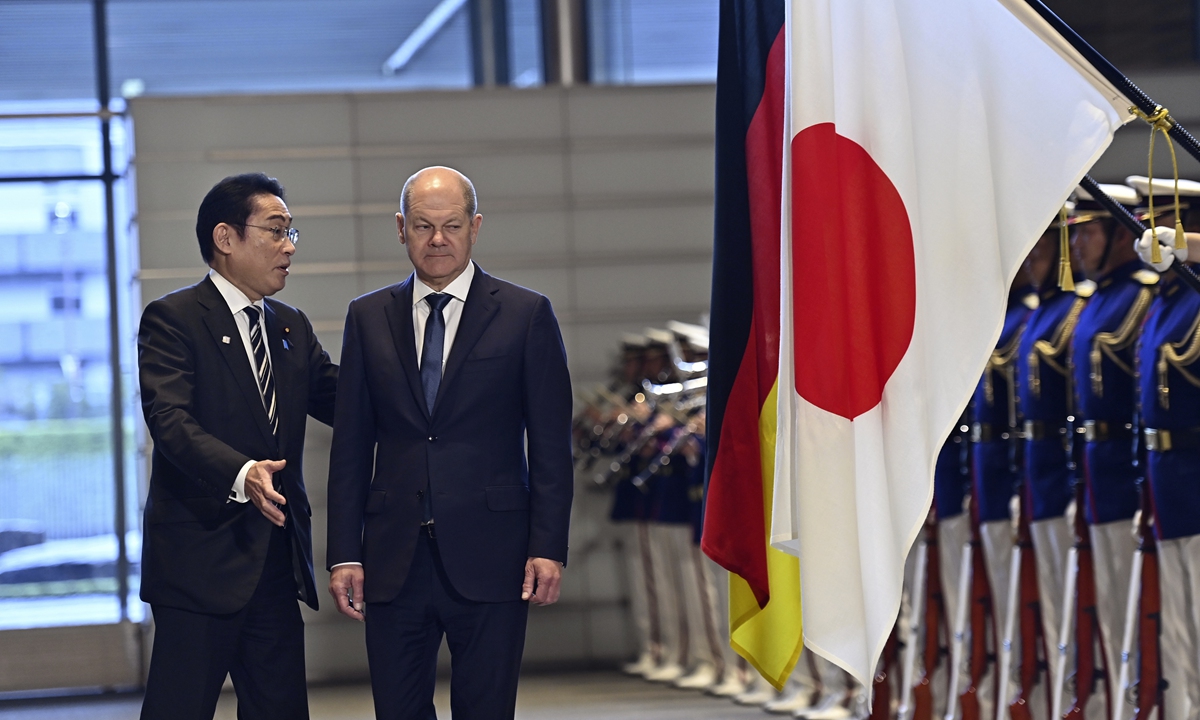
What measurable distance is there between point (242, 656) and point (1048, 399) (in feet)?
8.79

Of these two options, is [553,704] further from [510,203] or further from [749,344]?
[749,344]

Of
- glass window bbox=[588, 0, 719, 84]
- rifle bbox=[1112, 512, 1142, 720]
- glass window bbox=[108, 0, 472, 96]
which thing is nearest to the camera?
rifle bbox=[1112, 512, 1142, 720]

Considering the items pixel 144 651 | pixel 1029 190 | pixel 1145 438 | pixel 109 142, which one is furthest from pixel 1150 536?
pixel 109 142

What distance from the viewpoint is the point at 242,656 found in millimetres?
3025

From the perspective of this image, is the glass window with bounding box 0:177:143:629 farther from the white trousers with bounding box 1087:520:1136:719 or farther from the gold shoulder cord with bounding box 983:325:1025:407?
the white trousers with bounding box 1087:520:1136:719

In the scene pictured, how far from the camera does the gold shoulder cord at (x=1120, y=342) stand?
167 inches

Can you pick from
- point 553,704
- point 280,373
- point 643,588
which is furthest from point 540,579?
point 643,588

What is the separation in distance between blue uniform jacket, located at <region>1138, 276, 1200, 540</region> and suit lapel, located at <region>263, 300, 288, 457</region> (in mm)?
2365

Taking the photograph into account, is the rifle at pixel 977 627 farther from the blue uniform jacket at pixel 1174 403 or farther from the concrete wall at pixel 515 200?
the concrete wall at pixel 515 200

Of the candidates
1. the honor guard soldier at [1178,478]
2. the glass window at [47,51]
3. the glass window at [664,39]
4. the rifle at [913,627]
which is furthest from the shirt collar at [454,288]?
the glass window at [664,39]

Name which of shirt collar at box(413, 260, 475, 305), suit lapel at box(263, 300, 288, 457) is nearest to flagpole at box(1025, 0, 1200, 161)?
shirt collar at box(413, 260, 475, 305)

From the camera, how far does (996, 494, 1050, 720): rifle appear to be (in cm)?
442

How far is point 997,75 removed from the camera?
251 centimetres

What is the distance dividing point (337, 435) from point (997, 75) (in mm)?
1434
